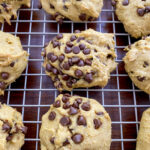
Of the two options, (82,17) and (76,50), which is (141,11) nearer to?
(82,17)

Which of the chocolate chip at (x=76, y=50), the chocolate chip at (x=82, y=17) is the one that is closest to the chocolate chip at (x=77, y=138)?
the chocolate chip at (x=76, y=50)

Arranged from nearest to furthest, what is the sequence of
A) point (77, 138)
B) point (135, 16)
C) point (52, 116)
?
point (77, 138) < point (52, 116) < point (135, 16)

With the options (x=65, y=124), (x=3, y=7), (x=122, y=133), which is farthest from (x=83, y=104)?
(x=3, y=7)

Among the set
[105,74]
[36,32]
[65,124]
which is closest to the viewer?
[65,124]

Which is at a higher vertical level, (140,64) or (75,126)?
(140,64)

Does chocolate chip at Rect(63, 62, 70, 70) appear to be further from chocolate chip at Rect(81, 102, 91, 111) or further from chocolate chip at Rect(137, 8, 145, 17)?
chocolate chip at Rect(137, 8, 145, 17)

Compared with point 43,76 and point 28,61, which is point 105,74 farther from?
point 28,61

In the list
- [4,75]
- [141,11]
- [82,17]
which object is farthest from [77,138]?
[141,11]
